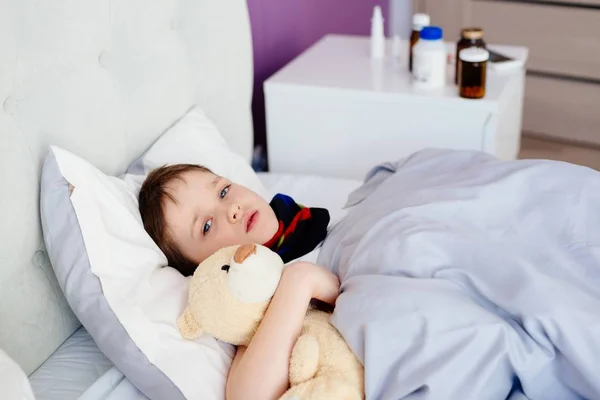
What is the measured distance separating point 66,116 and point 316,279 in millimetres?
465

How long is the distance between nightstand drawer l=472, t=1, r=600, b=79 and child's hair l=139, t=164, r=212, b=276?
6.40 ft

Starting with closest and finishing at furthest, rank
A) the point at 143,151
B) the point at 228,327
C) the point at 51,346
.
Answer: the point at 228,327
the point at 51,346
the point at 143,151

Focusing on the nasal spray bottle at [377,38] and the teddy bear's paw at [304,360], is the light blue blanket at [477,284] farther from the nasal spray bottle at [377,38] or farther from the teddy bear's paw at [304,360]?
the nasal spray bottle at [377,38]

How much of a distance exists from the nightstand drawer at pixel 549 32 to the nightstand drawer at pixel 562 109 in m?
0.05

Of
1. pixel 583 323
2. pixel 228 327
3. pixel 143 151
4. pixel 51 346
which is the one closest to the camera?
pixel 583 323

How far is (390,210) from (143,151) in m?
0.49

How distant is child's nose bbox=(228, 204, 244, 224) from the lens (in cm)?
116

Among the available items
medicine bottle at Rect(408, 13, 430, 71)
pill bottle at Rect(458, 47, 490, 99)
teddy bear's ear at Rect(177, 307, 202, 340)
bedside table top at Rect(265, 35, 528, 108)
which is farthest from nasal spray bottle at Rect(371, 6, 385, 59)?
teddy bear's ear at Rect(177, 307, 202, 340)

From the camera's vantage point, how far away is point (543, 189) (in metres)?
1.17

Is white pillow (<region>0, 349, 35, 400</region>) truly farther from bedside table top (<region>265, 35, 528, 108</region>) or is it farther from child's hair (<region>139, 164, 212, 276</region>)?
bedside table top (<region>265, 35, 528, 108</region>)

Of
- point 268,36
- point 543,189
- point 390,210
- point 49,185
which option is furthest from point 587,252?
point 268,36

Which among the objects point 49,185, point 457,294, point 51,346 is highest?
point 49,185

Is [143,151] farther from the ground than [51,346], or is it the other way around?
[143,151]

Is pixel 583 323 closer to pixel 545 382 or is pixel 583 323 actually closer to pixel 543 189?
pixel 545 382
